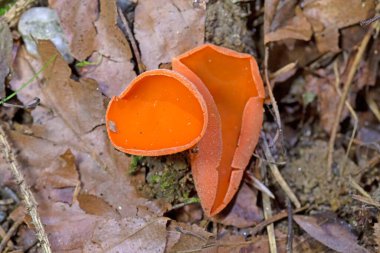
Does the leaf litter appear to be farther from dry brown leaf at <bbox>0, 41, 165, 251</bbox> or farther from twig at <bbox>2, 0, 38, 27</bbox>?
twig at <bbox>2, 0, 38, 27</bbox>

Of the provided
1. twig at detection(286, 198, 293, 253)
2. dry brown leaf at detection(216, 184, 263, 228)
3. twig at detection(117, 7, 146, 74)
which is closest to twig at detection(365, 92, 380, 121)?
twig at detection(286, 198, 293, 253)

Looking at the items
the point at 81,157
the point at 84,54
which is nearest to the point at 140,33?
the point at 84,54

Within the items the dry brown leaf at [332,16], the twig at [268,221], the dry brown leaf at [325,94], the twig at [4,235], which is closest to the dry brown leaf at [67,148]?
the twig at [4,235]

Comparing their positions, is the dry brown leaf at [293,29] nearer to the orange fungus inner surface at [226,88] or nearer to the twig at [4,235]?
the orange fungus inner surface at [226,88]

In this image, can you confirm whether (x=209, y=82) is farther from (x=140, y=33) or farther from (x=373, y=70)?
(x=373, y=70)

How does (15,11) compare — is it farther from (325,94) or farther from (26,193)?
(325,94)
